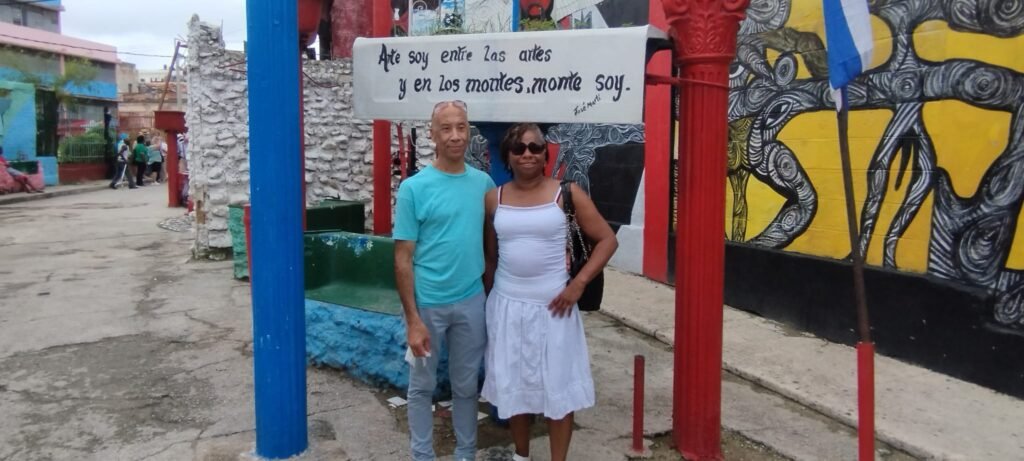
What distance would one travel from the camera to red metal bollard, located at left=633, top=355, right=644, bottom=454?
137 inches

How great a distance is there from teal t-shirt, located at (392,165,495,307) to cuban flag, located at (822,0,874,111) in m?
1.50

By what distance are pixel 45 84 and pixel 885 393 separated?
3467cm

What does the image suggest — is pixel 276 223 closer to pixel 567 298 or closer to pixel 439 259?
pixel 439 259

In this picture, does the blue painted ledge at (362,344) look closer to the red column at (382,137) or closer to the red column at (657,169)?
the red column at (382,137)

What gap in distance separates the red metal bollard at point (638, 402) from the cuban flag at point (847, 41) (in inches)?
58.5

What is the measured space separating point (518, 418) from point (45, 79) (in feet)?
124

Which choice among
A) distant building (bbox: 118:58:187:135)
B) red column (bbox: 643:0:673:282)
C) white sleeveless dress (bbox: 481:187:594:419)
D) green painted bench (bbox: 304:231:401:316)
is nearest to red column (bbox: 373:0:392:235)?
green painted bench (bbox: 304:231:401:316)

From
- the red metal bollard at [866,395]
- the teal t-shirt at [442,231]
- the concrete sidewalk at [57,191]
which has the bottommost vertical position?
the red metal bollard at [866,395]

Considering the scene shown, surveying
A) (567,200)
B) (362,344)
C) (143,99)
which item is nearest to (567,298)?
(567,200)

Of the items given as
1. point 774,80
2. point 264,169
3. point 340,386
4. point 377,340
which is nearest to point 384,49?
point 264,169

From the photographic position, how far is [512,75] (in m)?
3.37

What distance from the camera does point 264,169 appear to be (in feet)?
10.8

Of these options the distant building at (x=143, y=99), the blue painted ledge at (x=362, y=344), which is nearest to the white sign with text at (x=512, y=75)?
the blue painted ledge at (x=362, y=344)

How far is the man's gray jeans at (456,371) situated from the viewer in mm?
3082
